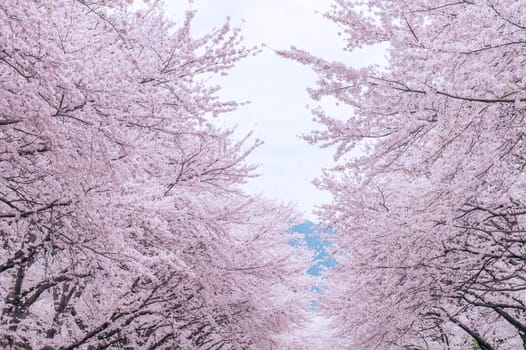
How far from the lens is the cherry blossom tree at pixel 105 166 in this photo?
397 cm

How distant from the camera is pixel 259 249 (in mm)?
11164

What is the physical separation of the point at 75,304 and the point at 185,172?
4077 mm

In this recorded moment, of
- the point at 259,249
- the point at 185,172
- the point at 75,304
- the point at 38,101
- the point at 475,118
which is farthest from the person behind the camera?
the point at 259,249

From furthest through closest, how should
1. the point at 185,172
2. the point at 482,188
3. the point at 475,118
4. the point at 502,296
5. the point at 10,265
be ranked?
the point at 502,296 < the point at 185,172 < the point at 10,265 < the point at 482,188 < the point at 475,118

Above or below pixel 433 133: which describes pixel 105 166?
below

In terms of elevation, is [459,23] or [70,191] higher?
[459,23]

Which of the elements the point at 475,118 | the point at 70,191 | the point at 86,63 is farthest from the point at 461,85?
the point at 70,191

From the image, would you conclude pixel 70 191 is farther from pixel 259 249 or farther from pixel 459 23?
pixel 259 249

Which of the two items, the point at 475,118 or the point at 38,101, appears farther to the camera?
the point at 475,118

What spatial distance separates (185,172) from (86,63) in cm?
342

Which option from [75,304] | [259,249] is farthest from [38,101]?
[259,249]

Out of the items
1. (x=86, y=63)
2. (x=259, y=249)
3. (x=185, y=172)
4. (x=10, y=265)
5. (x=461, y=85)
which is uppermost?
(x=259, y=249)

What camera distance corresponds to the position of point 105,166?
15.2 feet

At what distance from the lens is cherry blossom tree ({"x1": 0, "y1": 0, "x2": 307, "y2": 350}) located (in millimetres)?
3966
